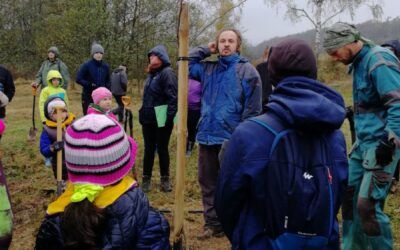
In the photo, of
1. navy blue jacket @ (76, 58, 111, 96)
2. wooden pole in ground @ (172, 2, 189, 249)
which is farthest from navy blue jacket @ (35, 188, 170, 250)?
navy blue jacket @ (76, 58, 111, 96)

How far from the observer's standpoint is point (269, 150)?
201cm

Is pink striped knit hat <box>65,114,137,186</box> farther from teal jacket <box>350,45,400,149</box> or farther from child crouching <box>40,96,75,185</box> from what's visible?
child crouching <box>40,96,75,185</box>

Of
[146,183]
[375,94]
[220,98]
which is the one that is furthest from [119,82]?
[375,94]

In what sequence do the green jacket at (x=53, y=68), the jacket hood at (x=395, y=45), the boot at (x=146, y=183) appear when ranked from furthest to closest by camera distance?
the green jacket at (x=53, y=68) < the boot at (x=146, y=183) < the jacket hood at (x=395, y=45)

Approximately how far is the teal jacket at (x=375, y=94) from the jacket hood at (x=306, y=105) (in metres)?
1.30

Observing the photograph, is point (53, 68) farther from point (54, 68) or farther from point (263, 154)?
point (263, 154)

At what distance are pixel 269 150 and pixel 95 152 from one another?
2.59 feet

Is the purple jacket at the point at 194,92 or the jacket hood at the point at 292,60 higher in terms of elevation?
the jacket hood at the point at 292,60

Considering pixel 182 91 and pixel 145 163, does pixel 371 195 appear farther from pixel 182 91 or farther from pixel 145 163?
pixel 145 163

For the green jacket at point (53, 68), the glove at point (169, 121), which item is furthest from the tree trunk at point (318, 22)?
the glove at point (169, 121)

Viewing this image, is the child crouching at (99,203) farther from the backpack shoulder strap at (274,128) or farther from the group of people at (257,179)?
the backpack shoulder strap at (274,128)

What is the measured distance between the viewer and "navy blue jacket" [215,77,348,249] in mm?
2008

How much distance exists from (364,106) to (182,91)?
137 cm

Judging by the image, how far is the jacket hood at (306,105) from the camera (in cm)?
198
